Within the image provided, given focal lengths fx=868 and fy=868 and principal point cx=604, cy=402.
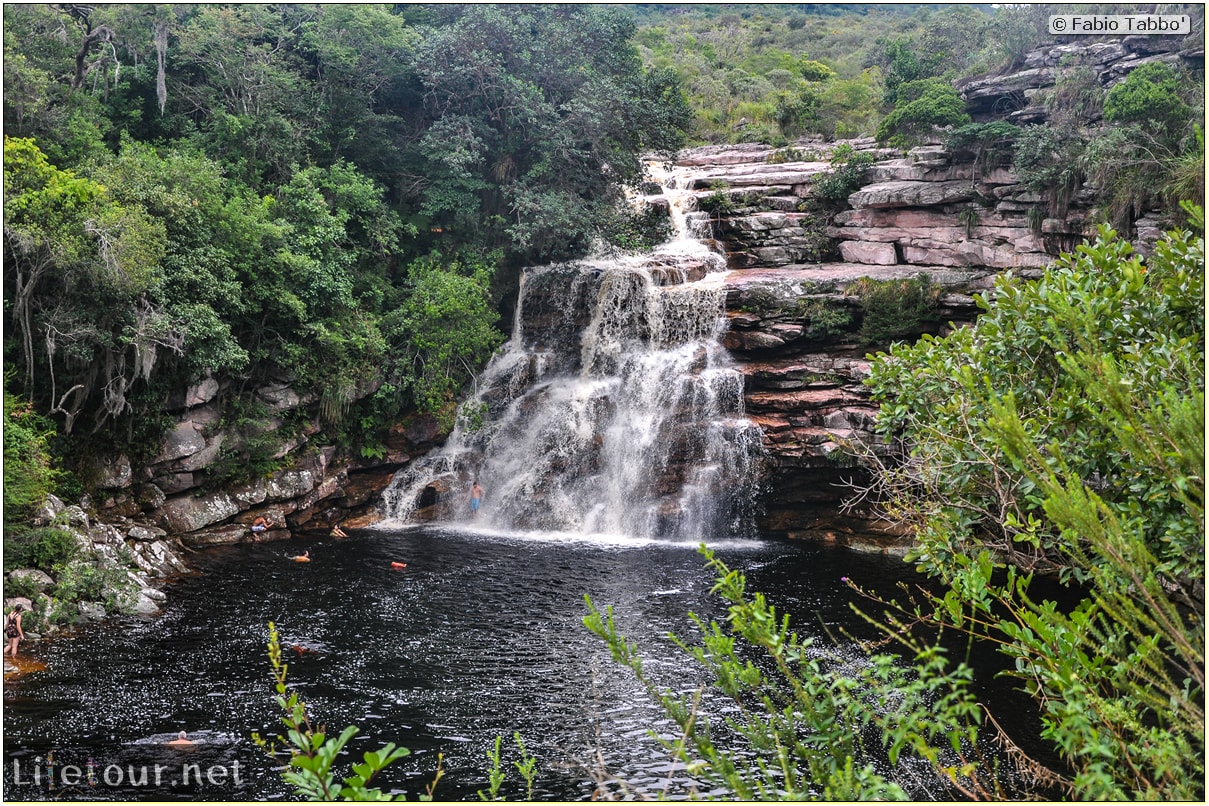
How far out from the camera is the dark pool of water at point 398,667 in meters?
9.39

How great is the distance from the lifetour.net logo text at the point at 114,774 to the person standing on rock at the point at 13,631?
3.55 meters

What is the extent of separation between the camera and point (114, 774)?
29.9 feet

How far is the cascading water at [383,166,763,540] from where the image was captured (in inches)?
859

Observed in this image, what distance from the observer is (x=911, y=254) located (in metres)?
24.4

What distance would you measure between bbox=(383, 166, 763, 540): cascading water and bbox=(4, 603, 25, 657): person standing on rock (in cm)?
1008

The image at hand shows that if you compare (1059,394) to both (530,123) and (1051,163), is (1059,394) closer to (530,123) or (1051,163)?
(1051,163)

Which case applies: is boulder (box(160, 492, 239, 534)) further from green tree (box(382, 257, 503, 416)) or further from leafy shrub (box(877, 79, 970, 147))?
leafy shrub (box(877, 79, 970, 147))

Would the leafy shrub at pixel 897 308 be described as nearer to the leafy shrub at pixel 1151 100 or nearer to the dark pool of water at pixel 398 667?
the dark pool of water at pixel 398 667

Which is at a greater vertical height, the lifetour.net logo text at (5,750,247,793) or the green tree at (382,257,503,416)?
the green tree at (382,257,503,416)

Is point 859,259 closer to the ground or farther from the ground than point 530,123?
closer to the ground

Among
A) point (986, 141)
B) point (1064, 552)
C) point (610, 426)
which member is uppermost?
point (986, 141)

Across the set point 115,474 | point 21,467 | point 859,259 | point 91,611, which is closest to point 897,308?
point 859,259

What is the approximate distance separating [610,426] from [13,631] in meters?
13.6

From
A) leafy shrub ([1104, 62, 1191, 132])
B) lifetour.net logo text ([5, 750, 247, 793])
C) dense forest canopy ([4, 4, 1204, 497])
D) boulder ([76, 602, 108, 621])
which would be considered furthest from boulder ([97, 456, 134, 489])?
leafy shrub ([1104, 62, 1191, 132])
